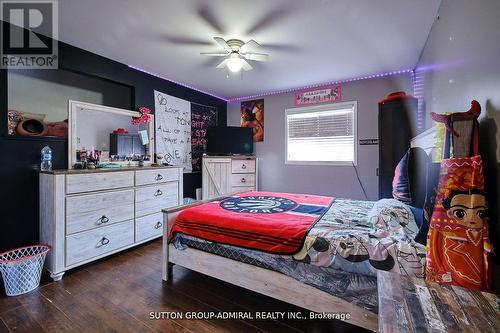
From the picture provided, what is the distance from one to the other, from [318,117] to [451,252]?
318 centimetres

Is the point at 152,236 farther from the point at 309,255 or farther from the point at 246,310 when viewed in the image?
the point at 309,255

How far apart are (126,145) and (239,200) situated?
1752 mm

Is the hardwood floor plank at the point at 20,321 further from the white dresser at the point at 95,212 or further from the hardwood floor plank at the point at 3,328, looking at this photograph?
the white dresser at the point at 95,212

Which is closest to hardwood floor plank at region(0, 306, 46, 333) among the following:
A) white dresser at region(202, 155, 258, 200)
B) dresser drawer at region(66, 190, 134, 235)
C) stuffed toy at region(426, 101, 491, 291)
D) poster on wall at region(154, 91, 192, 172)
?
dresser drawer at region(66, 190, 134, 235)

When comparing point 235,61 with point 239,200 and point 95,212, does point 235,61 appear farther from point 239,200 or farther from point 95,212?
point 95,212

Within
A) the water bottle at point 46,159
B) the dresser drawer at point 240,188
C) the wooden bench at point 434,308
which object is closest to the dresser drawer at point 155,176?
the water bottle at point 46,159

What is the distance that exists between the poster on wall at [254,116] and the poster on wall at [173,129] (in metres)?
1.14

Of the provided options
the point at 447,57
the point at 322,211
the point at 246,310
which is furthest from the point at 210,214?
the point at 447,57

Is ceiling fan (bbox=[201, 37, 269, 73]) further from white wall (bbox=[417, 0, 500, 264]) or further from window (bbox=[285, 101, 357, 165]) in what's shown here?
window (bbox=[285, 101, 357, 165])

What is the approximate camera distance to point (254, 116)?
14.4ft

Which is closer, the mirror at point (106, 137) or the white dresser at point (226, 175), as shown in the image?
the mirror at point (106, 137)

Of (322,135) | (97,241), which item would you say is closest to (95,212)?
(97,241)

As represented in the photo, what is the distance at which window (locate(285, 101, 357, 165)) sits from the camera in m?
3.59

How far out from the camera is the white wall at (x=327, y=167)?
133 inches
